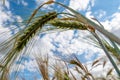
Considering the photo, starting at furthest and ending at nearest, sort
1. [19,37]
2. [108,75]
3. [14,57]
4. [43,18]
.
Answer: [108,75] < [19,37] < [43,18] < [14,57]

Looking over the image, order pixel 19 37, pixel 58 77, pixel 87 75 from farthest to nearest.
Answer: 1. pixel 58 77
2. pixel 87 75
3. pixel 19 37

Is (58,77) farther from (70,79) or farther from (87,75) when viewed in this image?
(87,75)

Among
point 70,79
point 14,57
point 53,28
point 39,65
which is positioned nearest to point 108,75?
point 70,79

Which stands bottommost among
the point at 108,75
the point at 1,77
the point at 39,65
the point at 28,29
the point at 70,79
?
the point at 108,75

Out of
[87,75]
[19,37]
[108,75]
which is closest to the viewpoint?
[19,37]

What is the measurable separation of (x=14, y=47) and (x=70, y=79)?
1733 millimetres

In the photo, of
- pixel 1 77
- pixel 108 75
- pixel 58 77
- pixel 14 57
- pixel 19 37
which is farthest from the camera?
pixel 108 75

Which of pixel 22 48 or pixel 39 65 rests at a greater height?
pixel 22 48

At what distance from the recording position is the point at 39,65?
126 inches

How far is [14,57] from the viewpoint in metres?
1.49

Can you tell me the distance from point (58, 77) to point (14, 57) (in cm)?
186

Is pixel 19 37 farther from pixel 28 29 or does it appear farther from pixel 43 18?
pixel 43 18

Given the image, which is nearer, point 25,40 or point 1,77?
point 1,77

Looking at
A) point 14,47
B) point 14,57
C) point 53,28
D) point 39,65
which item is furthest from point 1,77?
point 39,65
